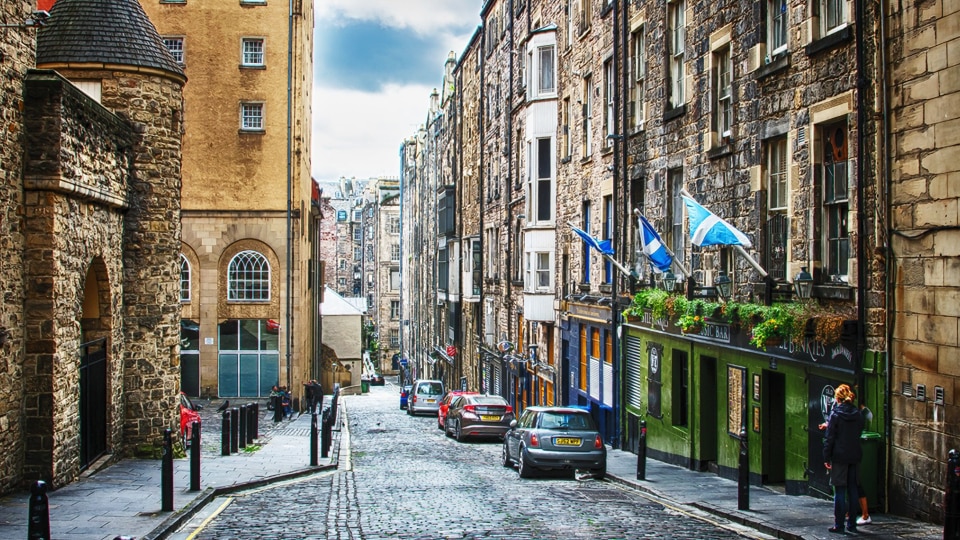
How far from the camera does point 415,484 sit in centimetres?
1748

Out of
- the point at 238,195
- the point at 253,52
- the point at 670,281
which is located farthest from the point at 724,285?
the point at 253,52

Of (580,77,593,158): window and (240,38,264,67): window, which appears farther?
(240,38,264,67): window

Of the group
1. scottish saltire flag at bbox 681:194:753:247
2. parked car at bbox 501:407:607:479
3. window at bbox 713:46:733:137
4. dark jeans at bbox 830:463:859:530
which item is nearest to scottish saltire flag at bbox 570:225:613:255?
window at bbox 713:46:733:137

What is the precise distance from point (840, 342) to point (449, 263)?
43.7 m

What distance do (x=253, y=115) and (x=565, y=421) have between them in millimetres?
24755

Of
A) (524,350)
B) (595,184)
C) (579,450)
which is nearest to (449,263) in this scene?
(524,350)

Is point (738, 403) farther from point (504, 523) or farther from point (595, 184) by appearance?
point (595, 184)

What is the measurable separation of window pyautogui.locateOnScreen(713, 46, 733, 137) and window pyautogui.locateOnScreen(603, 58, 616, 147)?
6675mm

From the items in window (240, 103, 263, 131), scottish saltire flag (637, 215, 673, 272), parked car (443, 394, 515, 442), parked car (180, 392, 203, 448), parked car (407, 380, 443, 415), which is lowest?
parked car (407, 380, 443, 415)

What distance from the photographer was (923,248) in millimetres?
11789

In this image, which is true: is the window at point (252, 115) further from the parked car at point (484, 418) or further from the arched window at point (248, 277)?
the parked car at point (484, 418)

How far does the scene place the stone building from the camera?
14.1m

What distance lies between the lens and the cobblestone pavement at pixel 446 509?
12164 mm

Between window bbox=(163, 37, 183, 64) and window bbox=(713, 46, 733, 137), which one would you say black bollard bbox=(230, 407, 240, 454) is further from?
window bbox=(163, 37, 183, 64)
